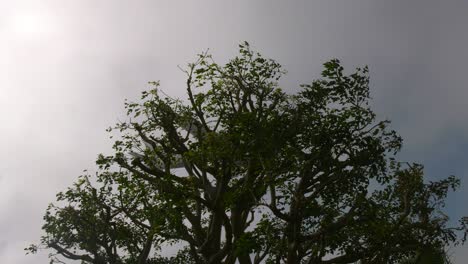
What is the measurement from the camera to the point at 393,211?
1666cm

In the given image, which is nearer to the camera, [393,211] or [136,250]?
[393,211]

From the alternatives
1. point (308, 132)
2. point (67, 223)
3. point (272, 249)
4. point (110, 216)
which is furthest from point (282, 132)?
point (67, 223)

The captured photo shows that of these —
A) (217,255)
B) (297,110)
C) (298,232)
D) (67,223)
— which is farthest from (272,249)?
(67,223)

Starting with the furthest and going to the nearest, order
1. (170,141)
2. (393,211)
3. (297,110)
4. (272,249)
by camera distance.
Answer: (170,141) → (393,211) → (297,110) → (272,249)

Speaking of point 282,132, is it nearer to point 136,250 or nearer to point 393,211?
point 393,211

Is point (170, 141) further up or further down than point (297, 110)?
further up

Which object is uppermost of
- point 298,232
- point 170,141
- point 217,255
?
point 170,141

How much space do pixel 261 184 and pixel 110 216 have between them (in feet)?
25.5

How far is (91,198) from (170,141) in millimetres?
5565

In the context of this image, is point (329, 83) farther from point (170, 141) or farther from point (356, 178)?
point (170, 141)

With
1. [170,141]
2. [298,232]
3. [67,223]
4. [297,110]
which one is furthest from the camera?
[67,223]

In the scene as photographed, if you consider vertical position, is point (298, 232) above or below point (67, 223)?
below

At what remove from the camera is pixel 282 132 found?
1416cm

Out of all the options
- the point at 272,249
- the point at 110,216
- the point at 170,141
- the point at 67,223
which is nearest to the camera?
the point at 272,249
